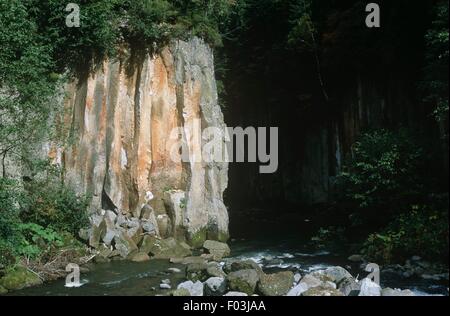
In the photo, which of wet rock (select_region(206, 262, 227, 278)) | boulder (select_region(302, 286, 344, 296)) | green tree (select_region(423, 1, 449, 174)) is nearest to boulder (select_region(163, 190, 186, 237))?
wet rock (select_region(206, 262, 227, 278))

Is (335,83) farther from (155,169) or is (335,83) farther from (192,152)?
(155,169)

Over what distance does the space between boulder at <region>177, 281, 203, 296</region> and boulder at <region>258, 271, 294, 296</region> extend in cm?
164

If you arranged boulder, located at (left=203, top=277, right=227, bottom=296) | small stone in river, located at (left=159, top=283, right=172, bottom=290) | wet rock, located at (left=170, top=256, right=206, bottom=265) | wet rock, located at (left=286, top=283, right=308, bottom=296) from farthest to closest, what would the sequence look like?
wet rock, located at (left=170, top=256, right=206, bottom=265) < small stone in river, located at (left=159, top=283, right=172, bottom=290) < boulder, located at (left=203, top=277, right=227, bottom=296) < wet rock, located at (left=286, top=283, right=308, bottom=296)

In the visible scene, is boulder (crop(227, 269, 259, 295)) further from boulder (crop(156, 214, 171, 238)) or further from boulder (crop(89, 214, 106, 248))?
boulder (crop(156, 214, 171, 238))

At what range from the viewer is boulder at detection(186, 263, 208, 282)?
13086 millimetres

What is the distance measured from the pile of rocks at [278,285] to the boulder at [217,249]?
367 centimetres

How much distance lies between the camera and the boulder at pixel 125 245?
641 inches

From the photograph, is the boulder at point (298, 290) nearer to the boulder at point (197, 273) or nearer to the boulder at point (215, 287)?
the boulder at point (215, 287)

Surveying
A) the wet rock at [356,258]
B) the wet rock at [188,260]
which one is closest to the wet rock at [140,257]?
the wet rock at [188,260]

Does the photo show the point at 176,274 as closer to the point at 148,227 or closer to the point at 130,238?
the point at 130,238

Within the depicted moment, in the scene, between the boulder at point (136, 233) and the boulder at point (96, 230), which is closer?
the boulder at point (96, 230)

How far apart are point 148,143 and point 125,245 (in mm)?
4922
